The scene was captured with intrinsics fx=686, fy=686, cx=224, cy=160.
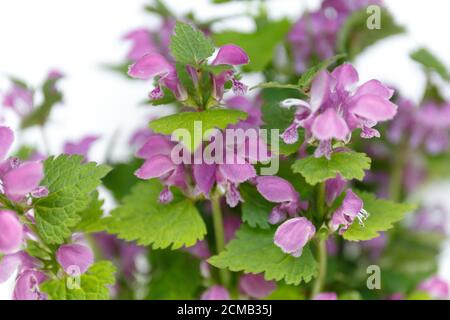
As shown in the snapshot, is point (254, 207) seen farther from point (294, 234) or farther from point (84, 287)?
point (84, 287)


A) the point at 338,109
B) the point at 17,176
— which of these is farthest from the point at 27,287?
the point at 338,109

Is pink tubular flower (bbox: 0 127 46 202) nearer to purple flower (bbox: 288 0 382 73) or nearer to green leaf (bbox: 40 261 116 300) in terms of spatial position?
green leaf (bbox: 40 261 116 300)

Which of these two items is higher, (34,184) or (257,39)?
(257,39)

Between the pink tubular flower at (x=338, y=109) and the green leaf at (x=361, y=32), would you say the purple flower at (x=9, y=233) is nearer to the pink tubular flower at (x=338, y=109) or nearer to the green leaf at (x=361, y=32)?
the pink tubular flower at (x=338, y=109)

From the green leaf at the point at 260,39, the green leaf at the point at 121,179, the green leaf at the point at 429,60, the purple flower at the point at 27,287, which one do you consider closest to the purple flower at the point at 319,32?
the green leaf at the point at 260,39

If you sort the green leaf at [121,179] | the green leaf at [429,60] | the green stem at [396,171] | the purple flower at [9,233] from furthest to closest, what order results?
the green stem at [396,171], the green leaf at [121,179], the green leaf at [429,60], the purple flower at [9,233]
